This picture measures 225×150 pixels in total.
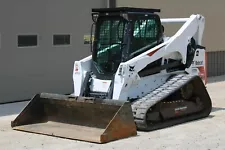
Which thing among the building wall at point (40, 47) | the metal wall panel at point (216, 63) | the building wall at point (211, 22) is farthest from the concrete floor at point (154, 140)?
the metal wall panel at point (216, 63)

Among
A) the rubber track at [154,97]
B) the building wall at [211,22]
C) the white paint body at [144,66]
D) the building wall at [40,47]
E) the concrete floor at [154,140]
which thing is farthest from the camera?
the building wall at [211,22]

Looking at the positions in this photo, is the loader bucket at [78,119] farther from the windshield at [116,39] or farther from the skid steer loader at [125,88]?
the windshield at [116,39]

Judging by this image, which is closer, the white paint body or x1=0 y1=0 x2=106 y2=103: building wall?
the white paint body

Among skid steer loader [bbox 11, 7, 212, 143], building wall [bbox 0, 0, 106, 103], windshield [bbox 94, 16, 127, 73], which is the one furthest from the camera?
building wall [bbox 0, 0, 106, 103]

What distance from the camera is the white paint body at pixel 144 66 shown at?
10.3 metres

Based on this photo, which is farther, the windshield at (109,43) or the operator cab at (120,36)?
the windshield at (109,43)

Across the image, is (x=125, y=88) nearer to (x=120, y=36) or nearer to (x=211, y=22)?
(x=120, y=36)

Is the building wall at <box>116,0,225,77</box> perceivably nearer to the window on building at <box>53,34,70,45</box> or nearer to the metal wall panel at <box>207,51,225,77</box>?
the metal wall panel at <box>207,51,225,77</box>

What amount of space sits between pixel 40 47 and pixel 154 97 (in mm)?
5146

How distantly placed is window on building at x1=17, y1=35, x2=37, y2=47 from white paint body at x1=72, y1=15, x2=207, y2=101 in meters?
3.37

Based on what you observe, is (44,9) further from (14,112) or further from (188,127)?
(188,127)

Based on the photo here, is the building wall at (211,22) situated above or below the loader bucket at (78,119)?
above

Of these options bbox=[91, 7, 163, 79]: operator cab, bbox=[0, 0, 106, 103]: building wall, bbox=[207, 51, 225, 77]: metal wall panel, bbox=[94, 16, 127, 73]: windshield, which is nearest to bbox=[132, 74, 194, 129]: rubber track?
bbox=[91, 7, 163, 79]: operator cab

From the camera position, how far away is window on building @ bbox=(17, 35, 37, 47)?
1414 cm
